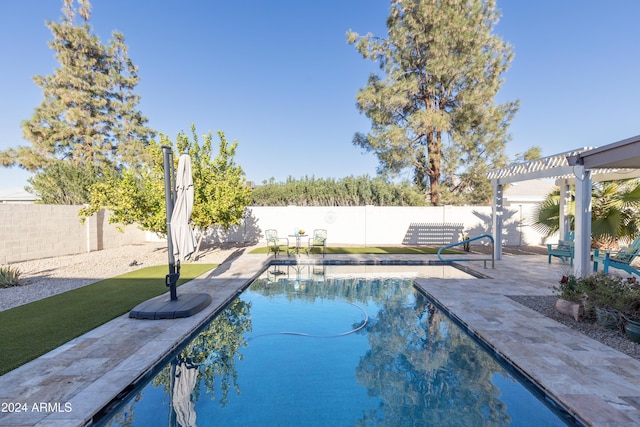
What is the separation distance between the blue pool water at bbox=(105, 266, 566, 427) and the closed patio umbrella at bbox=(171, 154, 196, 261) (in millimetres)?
1305

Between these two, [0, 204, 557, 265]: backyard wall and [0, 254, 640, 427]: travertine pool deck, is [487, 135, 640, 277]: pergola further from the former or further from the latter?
[0, 204, 557, 265]: backyard wall

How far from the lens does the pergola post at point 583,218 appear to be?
6.54 meters

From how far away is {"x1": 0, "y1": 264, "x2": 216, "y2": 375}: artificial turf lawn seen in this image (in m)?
3.68

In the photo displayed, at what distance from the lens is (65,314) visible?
16.2 feet

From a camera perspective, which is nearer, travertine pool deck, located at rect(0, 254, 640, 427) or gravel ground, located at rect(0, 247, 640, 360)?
travertine pool deck, located at rect(0, 254, 640, 427)

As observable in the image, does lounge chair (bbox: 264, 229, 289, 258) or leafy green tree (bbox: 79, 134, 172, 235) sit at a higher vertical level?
leafy green tree (bbox: 79, 134, 172, 235)

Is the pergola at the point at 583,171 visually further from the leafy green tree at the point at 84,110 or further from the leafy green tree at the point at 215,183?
the leafy green tree at the point at 84,110

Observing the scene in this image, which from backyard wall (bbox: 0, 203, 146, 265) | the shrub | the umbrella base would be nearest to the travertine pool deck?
the umbrella base

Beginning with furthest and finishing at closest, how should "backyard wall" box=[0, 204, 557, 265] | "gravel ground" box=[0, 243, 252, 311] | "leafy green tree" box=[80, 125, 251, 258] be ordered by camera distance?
1. "backyard wall" box=[0, 204, 557, 265]
2. "leafy green tree" box=[80, 125, 251, 258]
3. "gravel ground" box=[0, 243, 252, 311]

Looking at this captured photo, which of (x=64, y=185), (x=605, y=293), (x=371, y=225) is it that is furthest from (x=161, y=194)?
(x=605, y=293)

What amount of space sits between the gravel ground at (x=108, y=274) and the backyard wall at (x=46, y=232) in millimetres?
381

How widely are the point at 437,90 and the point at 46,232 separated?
672 inches

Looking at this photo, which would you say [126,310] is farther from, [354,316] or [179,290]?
[354,316]

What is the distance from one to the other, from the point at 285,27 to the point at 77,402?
16.5 meters
